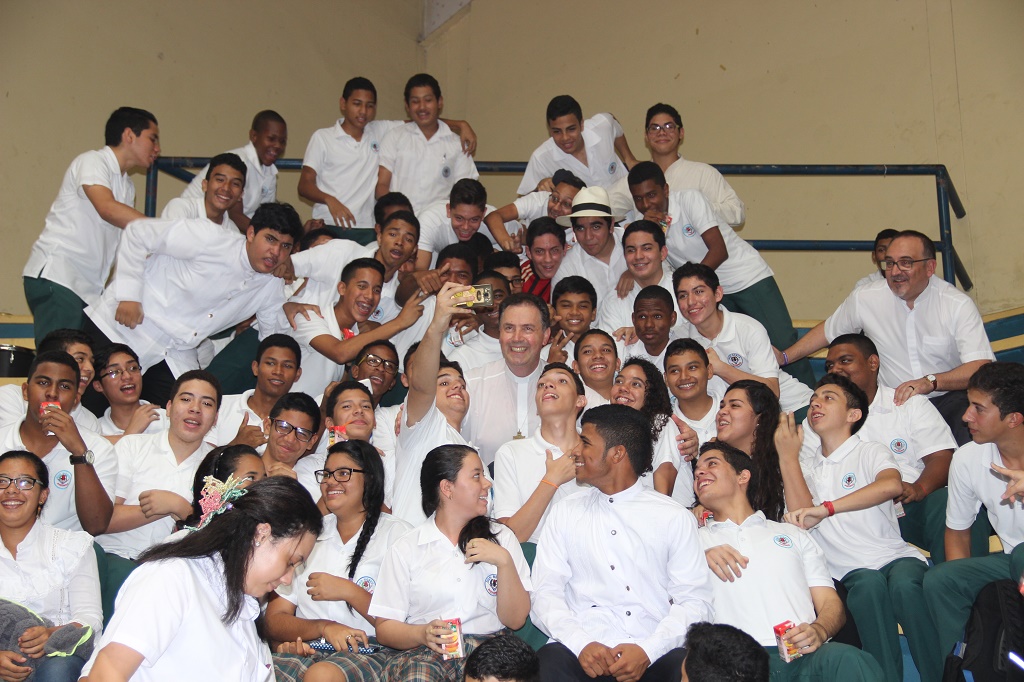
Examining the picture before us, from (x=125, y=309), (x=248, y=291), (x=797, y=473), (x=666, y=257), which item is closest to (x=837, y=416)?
(x=797, y=473)

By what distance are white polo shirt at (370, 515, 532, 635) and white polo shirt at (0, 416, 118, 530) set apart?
55.3 inches

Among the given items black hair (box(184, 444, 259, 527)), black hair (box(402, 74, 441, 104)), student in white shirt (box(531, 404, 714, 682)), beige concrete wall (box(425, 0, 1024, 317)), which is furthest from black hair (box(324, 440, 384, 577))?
beige concrete wall (box(425, 0, 1024, 317))

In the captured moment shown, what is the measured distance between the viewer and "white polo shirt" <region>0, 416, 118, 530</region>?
3.97 metres

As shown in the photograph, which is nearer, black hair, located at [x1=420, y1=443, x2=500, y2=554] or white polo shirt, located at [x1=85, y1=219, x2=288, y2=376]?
black hair, located at [x1=420, y1=443, x2=500, y2=554]

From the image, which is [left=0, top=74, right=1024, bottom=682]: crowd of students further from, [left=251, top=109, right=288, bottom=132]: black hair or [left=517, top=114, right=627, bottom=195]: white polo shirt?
[left=517, top=114, right=627, bottom=195]: white polo shirt

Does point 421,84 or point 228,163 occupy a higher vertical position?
point 421,84

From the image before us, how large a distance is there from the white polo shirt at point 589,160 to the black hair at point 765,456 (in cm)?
276

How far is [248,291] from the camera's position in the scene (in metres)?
5.27

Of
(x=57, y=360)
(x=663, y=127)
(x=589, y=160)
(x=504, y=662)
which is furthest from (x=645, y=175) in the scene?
(x=504, y=662)

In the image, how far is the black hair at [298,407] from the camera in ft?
13.8

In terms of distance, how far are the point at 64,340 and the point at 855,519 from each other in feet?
11.7

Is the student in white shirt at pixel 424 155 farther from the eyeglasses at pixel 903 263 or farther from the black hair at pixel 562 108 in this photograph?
the eyeglasses at pixel 903 263

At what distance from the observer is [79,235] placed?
5398 millimetres

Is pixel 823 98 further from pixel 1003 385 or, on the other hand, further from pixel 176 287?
pixel 176 287
